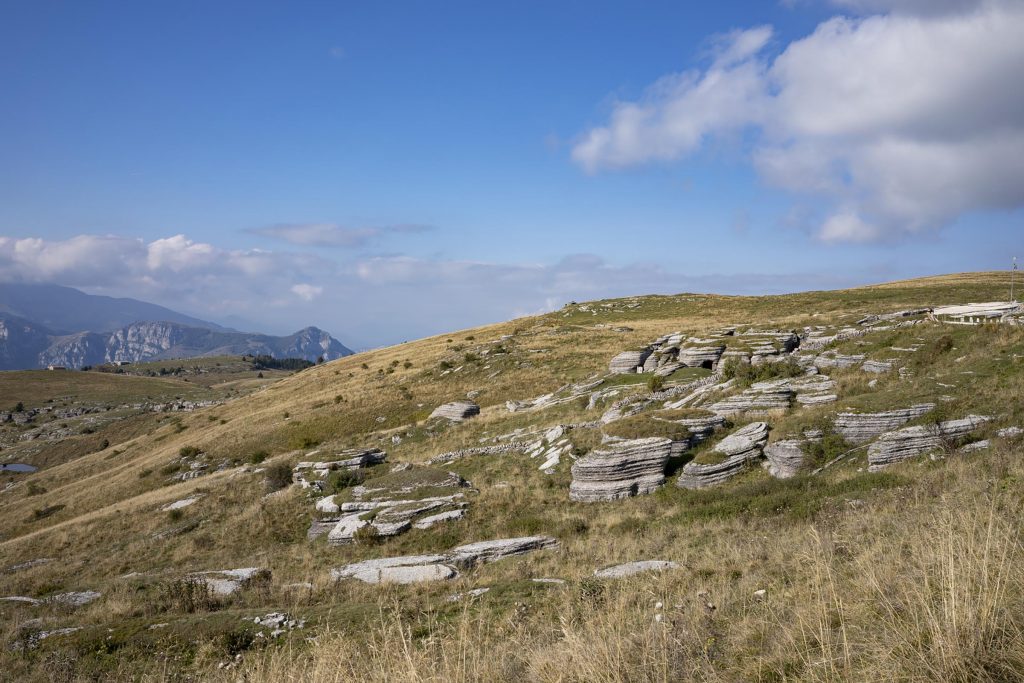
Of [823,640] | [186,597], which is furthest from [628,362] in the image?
[823,640]

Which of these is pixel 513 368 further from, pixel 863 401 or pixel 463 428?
pixel 863 401

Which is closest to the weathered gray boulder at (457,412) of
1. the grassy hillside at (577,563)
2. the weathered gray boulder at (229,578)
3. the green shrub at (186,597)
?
the grassy hillside at (577,563)

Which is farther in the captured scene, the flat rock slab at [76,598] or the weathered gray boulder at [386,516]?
the weathered gray boulder at [386,516]

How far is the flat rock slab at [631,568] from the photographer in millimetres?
11445

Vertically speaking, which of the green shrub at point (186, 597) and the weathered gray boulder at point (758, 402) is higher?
the weathered gray boulder at point (758, 402)

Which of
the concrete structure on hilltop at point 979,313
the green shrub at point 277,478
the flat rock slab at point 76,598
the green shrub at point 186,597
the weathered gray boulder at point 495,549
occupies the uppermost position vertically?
the concrete structure on hilltop at point 979,313

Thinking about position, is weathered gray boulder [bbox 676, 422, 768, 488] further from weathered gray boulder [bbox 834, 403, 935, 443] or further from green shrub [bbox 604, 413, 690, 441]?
weathered gray boulder [bbox 834, 403, 935, 443]

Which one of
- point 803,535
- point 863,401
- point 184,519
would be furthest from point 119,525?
point 863,401

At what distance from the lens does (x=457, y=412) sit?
4131 cm

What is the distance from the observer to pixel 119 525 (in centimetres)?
3098

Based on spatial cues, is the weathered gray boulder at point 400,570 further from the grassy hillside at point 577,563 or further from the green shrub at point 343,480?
the green shrub at point 343,480

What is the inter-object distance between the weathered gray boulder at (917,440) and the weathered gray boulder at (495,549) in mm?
10754

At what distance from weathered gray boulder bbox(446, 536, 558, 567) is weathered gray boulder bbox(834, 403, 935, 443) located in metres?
11.3

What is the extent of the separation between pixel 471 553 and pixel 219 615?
23.1 ft
